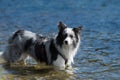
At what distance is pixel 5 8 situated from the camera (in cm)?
2164

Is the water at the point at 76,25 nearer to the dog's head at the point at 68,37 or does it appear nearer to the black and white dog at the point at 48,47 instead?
the black and white dog at the point at 48,47

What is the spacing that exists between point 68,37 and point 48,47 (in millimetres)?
765

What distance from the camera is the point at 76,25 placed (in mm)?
15922

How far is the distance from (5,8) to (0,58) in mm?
11118

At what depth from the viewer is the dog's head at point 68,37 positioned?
952 cm

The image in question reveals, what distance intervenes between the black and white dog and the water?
285 mm

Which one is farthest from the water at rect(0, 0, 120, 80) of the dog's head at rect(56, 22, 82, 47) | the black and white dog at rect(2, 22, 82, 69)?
the dog's head at rect(56, 22, 82, 47)

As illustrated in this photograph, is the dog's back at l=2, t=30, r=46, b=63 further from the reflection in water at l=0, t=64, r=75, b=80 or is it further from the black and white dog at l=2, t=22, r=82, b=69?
the reflection in water at l=0, t=64, r=75, b=80

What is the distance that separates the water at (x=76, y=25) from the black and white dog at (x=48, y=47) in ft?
0.94

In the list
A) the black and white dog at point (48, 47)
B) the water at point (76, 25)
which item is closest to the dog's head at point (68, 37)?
the black and white dog at point (48, 47)

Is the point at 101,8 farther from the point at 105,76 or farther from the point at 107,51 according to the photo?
the point at 105,76

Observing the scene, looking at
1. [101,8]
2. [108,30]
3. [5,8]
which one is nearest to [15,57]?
[108,30]

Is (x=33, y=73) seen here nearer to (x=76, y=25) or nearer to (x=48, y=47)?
(x=48, y=47)

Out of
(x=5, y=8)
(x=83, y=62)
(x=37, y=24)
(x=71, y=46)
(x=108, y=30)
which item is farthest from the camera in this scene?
(x=5, y=8)
